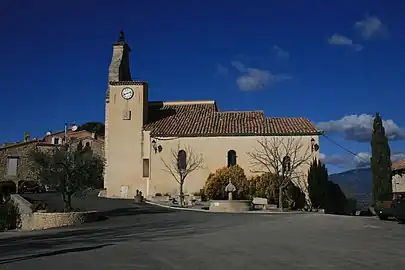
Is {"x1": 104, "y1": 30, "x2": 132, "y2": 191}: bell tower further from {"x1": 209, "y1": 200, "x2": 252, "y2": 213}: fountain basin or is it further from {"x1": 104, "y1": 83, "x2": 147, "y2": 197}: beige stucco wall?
{"x1": 209, "y1": 200, "x2": 252, "y2": 213}: fountain basin

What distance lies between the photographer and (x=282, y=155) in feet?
133

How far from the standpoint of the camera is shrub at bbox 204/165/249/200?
38188mm

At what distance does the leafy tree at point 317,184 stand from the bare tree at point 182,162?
950 cm

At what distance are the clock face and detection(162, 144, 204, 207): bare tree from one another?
691 cm

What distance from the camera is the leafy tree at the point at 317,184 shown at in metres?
38.9

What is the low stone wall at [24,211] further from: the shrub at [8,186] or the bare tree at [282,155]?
the shrub at [8,186]

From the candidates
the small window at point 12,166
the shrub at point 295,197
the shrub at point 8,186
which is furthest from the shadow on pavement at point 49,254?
the small window at point 12,166

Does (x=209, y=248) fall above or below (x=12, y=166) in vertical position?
below

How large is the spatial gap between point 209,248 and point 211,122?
99.8ft

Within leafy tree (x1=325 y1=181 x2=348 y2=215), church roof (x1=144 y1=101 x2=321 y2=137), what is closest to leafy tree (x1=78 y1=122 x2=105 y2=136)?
church roof (x1=144 y1=101 x2=321 y2=137)

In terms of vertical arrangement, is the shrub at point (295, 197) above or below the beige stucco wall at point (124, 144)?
below

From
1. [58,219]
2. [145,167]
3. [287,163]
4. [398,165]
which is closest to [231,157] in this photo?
[287,163]

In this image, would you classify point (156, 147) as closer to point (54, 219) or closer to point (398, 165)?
point (54, 219)

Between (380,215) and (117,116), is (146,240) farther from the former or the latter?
(117,116)
